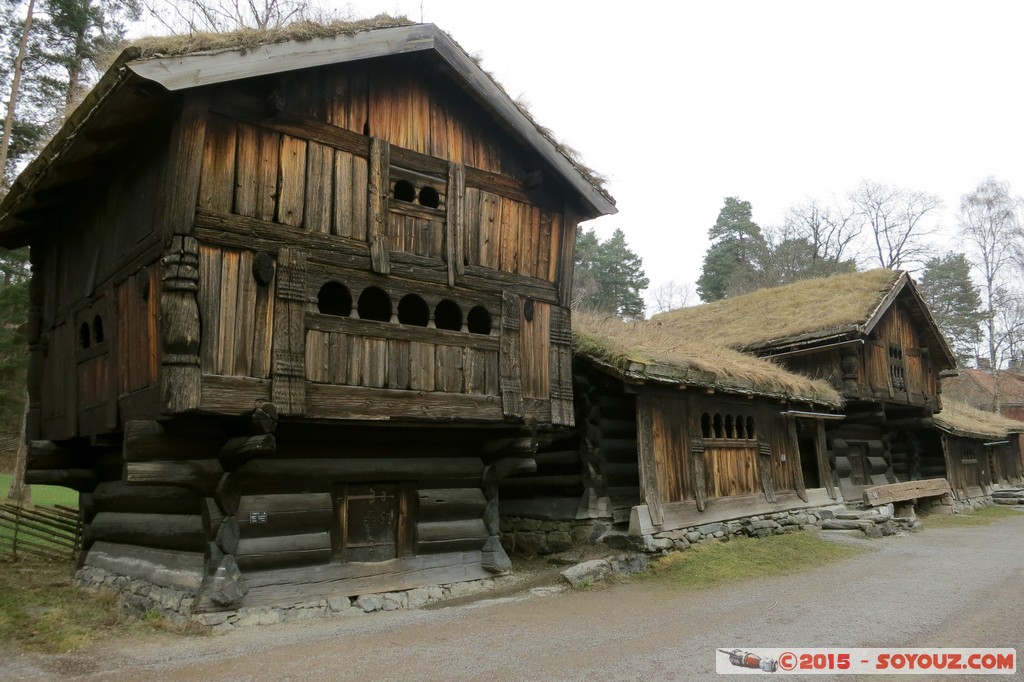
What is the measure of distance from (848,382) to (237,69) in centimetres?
1701

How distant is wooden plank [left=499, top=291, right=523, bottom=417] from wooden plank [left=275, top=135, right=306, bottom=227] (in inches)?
129

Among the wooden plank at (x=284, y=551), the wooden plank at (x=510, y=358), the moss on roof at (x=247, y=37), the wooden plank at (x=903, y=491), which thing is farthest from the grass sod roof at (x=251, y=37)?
the wooden plank at (x=903, y=491)

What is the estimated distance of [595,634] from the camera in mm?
8641

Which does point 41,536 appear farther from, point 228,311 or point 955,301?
point 955,301

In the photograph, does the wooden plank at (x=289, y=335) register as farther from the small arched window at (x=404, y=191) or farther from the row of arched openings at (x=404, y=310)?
the small arched window at (x=404, y=191)

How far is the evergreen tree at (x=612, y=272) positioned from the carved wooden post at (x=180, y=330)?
121 feet

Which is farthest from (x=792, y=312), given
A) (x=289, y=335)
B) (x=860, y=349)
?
(x=289, y=335)

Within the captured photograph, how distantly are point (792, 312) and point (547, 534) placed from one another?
12.4 meters

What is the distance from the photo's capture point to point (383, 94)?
34.8 feet

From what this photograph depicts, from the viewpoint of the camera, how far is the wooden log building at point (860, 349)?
66.5 feet

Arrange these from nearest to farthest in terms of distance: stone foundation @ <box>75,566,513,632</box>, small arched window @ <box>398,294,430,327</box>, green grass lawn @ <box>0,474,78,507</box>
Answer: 1. stone foundation @ <box>75,566,513,632</box>
2. small arched window @ <box>398,294,430,327</box>
3. green grass lawn @ <box>0,474,78,507</box>

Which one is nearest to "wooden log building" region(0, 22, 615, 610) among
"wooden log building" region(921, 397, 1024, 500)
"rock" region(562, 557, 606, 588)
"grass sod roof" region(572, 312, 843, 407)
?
"rock" region(562, 557, 606, 588)

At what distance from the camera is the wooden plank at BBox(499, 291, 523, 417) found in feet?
35.9

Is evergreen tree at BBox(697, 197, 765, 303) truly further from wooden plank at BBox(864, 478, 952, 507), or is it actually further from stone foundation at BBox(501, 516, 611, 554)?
stone foundation at BBox(501, 516, 611, 554)
